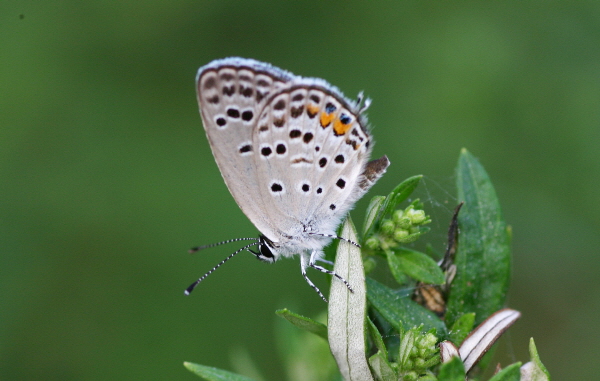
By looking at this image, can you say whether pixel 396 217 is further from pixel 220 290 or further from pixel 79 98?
pixel 79 98

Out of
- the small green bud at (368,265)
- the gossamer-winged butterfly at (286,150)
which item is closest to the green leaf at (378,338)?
the small green bud at (368,265)

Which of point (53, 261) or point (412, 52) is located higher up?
point (412, 52)

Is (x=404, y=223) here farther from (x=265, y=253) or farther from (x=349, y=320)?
(x=265, y=253)

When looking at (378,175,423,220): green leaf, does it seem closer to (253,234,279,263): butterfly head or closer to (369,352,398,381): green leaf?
(369,352,398,381): green leaf

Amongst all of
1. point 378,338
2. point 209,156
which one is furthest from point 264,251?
point 209,156

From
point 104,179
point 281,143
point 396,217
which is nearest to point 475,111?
point 281,143

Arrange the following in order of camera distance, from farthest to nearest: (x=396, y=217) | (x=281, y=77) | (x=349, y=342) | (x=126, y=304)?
1. (x=126, y=304)
2. (x=281, y=77)
3. (x=396, y=217)
4. (x=349, y=342)
